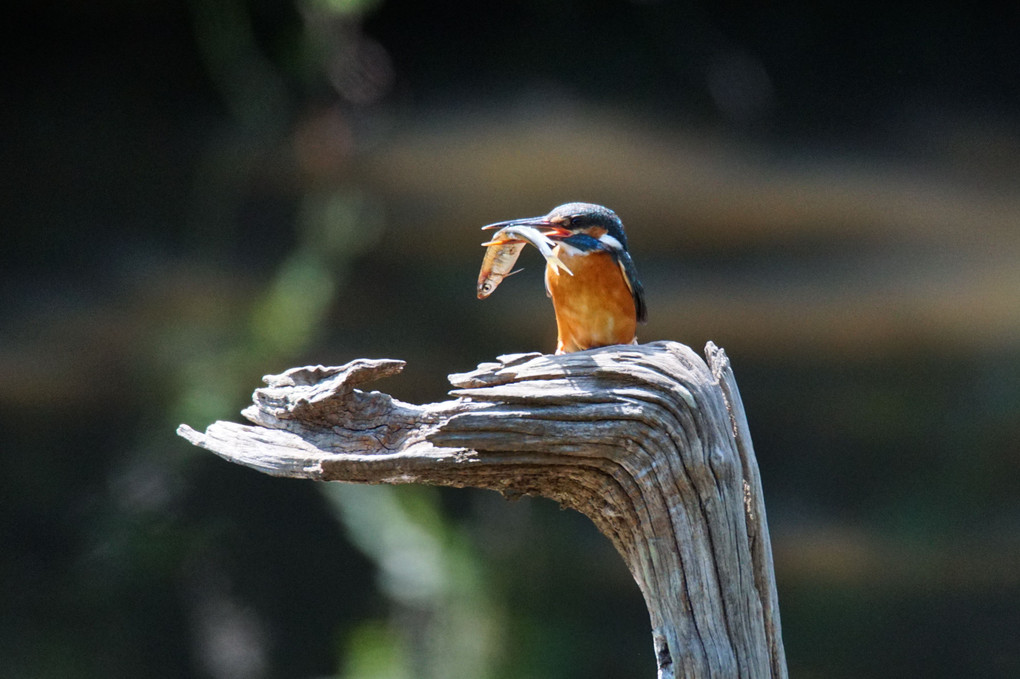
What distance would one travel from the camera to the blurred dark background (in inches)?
145

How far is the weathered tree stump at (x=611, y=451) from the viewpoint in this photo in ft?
5.05

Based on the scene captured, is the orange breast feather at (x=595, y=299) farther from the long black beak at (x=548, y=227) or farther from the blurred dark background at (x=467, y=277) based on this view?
the blurred dark background at (x=467, y=277)

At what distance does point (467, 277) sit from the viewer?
374 centimetres

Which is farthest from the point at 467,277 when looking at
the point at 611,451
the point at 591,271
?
the point at 611,451

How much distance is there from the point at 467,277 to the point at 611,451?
2.21 metres

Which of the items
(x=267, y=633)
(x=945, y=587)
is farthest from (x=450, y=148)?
(x=945, y=587)

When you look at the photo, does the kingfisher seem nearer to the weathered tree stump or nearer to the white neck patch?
the white neck patch

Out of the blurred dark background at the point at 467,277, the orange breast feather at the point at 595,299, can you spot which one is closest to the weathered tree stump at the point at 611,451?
the orange breast feather at the point at 595,299

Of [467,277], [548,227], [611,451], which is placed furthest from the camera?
[467,277]

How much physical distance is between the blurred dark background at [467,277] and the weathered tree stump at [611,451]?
2080 millimetres

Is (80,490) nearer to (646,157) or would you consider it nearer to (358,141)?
(358,141)

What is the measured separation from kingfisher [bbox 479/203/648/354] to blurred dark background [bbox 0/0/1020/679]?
5.78 feet

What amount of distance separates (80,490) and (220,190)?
1.34 meters

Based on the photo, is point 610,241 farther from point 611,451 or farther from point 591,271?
point 611,451
